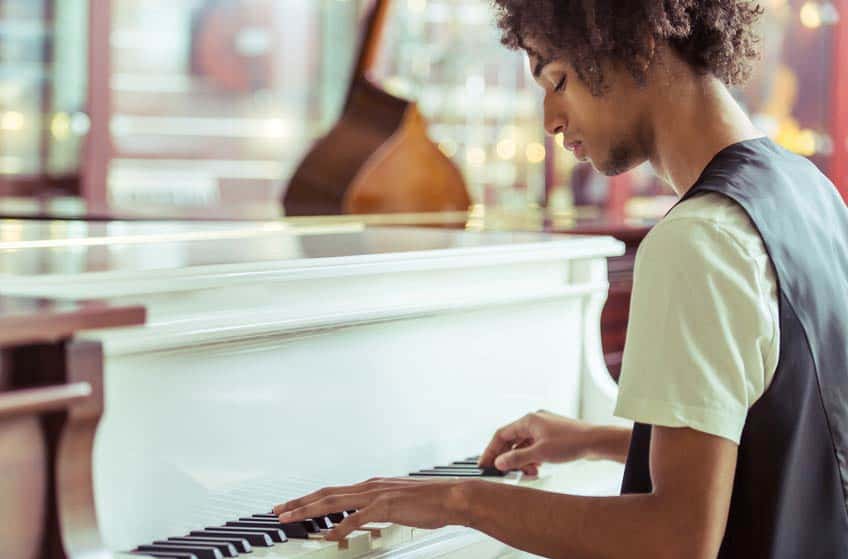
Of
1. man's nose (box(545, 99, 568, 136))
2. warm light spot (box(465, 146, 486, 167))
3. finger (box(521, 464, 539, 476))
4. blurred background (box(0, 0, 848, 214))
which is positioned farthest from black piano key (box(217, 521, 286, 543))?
warm light spot (box(465, 146, 486, 167))

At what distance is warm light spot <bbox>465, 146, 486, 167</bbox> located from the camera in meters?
5.69

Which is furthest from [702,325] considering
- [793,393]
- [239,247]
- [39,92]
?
[39,92]

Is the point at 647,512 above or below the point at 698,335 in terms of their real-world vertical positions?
below

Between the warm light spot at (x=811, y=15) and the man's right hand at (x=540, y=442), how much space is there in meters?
4.05

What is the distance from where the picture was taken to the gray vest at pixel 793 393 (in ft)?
3.93

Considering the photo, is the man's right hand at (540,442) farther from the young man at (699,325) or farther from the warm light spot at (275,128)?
the warm light spot at (275,128)

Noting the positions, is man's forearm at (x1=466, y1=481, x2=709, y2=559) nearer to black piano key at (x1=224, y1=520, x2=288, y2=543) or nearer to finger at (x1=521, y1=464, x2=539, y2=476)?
black piano key at (x1=224, y1=520, x2=288, y2=543)

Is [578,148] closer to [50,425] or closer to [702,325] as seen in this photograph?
[702,325]

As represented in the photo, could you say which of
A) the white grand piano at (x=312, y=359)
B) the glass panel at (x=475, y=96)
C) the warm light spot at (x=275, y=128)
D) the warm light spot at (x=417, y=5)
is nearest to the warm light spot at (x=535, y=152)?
the glass panel at (x=475, y=96)

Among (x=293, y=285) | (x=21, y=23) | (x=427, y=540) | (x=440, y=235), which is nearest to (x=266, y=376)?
(x=293, y=285)

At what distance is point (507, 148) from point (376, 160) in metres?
2.63

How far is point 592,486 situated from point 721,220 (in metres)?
0.67

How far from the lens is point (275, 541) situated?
49.1 inches

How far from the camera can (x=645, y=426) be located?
1333mm
